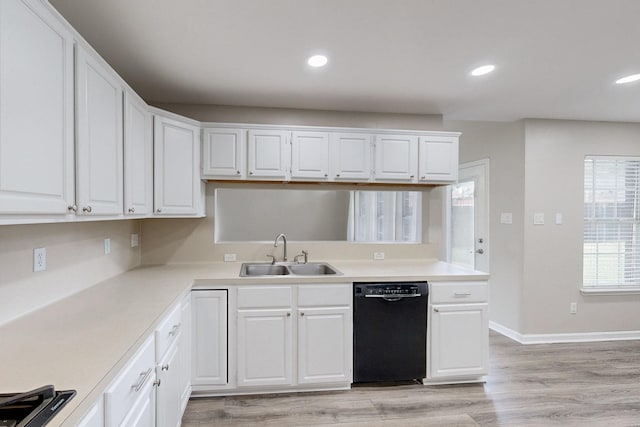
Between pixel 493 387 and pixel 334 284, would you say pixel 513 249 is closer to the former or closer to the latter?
pixel 493 387

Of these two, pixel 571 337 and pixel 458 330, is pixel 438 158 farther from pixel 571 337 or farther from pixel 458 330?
pixel 571 337

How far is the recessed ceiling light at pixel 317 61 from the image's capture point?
2357 millimetres

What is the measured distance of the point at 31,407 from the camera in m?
0.88

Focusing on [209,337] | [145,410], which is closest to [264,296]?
[209,337]

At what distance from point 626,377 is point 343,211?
287 cm

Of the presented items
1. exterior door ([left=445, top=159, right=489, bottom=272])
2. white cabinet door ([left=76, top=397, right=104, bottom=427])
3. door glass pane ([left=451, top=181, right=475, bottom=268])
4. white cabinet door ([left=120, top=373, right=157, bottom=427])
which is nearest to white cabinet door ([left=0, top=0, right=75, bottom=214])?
white cabinet door ([left=76, top=397, right=104, bottom=427])

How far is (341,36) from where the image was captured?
2078 mm

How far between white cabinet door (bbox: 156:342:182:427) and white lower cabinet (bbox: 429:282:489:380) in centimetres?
187

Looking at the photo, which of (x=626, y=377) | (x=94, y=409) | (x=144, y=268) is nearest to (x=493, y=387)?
(x=626, y=377)

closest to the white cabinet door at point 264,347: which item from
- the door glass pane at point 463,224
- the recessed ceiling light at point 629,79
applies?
the door glass pane at point 463,224

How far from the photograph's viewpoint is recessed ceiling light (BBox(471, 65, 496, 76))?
2525mm

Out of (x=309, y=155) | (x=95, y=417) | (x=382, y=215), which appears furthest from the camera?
(x=382, y=215)

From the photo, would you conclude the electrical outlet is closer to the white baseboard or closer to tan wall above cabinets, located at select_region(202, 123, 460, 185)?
tan wall above cabinets, located at select_region(202, 123, 460, 185)

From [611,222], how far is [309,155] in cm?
361
